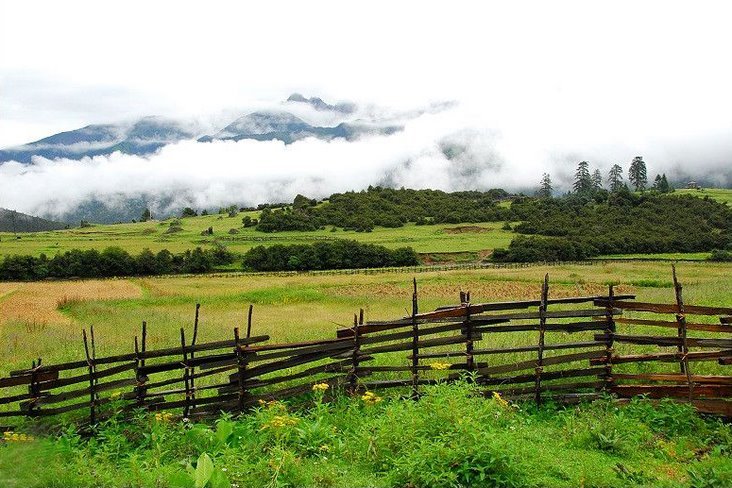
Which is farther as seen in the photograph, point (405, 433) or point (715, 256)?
point (715, 256)

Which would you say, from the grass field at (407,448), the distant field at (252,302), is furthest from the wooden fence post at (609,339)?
the distant field at (252,302)

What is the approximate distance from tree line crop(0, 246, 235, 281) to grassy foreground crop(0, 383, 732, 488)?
64.2 m

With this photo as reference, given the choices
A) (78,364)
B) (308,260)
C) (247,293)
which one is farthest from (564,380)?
(308,260)

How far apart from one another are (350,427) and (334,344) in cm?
168

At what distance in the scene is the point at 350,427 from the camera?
24.2 feet

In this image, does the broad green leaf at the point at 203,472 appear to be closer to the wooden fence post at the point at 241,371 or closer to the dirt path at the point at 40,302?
the wooden fence post at the point at 241,371

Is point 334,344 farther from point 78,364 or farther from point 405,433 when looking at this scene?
point 78,364

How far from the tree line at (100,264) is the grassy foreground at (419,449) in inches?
2529

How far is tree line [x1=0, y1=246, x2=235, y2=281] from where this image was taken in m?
65.8

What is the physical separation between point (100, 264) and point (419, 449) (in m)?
70.9

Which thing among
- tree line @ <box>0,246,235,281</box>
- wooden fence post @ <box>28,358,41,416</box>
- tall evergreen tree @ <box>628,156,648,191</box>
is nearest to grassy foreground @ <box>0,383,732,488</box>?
wooden fence post @ <box>28,358,41,416</box>

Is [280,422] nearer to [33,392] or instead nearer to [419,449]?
[419,449]

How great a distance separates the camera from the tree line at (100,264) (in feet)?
216

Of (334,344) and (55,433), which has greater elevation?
(334,344)
